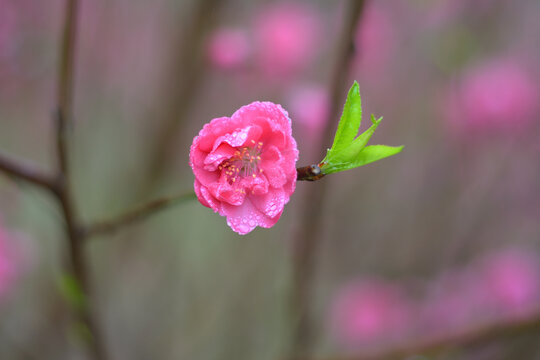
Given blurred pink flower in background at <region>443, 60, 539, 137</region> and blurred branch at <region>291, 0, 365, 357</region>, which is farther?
blurred pink flower in background at <region>443, 60, 539, 137</region>

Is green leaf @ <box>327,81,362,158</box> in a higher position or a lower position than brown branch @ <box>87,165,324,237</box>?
higher

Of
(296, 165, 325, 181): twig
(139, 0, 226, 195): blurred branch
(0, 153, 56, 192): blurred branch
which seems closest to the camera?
(296, 165, 325, 181): twig

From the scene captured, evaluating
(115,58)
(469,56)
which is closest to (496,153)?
A: (469,56)

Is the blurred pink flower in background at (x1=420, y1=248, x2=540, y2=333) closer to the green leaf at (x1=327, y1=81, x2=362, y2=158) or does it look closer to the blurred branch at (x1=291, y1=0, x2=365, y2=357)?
the blurred branch at (x1=291, y1=0, x2=365, y2=357)

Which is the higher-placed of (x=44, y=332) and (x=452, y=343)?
(x=452, y=343)

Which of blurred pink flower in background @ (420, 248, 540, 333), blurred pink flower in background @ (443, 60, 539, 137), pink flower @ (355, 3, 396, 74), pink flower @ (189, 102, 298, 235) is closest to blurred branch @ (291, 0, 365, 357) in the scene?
pink flower @ (189, 102, 298, 235)

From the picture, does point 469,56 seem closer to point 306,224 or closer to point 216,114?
point 306,224

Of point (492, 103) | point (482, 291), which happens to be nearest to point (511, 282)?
point (482, 291)
